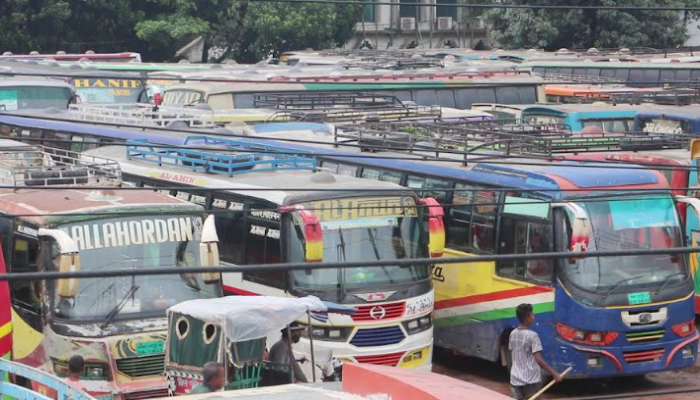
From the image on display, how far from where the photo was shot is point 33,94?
24.9 metres

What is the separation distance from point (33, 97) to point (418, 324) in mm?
14672

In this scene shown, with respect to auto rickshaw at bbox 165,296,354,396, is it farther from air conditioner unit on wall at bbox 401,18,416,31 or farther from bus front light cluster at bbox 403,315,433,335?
air conditioner unit on wall at bbox 401,18,416,31

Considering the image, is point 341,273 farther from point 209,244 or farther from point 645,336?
point 645,336

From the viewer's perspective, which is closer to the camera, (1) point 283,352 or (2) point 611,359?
(1) point 283,352

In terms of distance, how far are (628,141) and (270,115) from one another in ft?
20.3

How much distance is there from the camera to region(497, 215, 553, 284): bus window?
12641mm

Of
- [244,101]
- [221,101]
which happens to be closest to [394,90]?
[244,101]

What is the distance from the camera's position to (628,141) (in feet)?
53.4

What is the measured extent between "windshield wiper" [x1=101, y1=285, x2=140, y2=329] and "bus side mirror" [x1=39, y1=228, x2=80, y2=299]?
0.38 m

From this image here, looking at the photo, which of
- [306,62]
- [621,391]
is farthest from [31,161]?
[306,62]

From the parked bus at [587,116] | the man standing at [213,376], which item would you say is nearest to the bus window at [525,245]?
the man standing at [213,376]

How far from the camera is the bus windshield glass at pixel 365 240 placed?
12.1 meters

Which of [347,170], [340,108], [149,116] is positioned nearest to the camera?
[347,170]

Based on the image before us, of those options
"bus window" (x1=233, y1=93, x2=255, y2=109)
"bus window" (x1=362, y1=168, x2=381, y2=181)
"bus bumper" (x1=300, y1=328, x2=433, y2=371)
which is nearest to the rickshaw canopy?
"bus bumper" (x1=300, y1=328, x2=433, y2=371)
